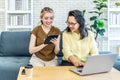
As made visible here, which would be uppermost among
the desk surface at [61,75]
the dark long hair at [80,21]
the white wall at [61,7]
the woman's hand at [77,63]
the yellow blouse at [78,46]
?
the white wall at [61,7]

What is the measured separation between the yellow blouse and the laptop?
451 millimetres

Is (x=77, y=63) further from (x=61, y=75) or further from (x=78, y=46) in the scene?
(x=61, y=75)

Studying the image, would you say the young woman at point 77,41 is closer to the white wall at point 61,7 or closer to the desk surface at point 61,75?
the desk surface at point 61,75

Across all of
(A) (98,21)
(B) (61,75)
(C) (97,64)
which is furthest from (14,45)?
(C) (97,64)

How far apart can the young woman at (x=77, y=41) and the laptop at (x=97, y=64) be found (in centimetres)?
45

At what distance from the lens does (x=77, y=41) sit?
252 centimetres

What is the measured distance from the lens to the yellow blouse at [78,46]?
8.19 feet

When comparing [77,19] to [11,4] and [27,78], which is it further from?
[11,4]

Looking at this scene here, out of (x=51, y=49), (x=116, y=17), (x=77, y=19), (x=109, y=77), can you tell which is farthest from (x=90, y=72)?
(x=116, y=17)

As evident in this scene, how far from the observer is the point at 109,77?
1.91 metres

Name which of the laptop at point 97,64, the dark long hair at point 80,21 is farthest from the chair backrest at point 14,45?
the laptop at point 97,64

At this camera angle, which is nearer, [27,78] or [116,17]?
[27,78]

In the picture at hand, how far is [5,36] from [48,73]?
1.90 metres

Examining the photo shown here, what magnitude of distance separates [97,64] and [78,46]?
58cm
